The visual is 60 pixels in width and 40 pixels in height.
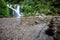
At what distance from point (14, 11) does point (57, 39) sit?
6.78 m

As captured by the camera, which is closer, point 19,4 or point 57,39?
point 57,39

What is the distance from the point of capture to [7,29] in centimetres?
495

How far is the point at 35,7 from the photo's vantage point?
10461mm

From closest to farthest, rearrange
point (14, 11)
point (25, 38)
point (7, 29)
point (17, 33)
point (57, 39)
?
point (57, 39), point (25, 38), point (17, 33), point (7, 29), point (14, 11)

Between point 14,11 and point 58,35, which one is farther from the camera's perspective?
point 14,11

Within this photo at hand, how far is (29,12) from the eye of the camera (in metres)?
9.77

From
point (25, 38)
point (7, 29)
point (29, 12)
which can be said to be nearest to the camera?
point (25, 38)

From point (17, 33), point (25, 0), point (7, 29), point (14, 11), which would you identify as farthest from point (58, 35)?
point (25, 0)

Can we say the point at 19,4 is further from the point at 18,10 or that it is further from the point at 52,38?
the point at 52,38

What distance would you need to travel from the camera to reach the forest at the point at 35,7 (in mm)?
9156

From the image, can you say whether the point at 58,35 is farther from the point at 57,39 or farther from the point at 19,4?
the point at 19,4

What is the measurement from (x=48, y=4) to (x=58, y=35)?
6.92 m

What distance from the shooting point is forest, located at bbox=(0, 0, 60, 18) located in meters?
9.16

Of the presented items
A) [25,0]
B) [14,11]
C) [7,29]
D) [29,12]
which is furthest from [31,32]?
[25,0]
